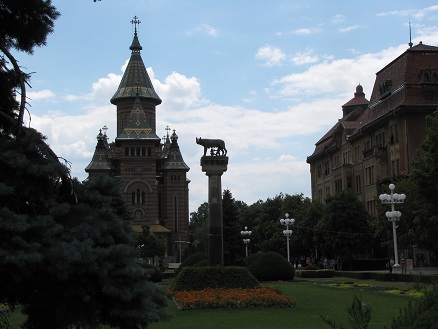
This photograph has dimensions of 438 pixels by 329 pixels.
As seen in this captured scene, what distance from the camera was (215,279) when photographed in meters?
29.0

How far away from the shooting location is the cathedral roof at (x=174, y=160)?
106188mm

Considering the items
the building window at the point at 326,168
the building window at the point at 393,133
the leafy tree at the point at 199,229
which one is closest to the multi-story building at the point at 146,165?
the leafy tree at the point at 199,229

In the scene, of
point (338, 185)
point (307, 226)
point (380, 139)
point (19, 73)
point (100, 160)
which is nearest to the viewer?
point (19, 73)

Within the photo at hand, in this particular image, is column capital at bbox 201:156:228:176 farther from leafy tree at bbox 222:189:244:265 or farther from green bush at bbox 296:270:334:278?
leafy tree at bbox 222:189:244:265

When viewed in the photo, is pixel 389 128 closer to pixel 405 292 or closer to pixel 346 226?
pixel 346 226

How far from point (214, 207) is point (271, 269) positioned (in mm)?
10027

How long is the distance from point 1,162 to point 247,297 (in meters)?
17.7

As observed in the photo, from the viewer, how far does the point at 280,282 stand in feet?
130

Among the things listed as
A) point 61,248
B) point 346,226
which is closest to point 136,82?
point 346,226

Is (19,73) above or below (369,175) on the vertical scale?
below

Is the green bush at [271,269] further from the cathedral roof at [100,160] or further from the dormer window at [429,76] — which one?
the cathedral roof at [100,160]

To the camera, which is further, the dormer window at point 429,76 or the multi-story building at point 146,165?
the multi-story building at point 146,165

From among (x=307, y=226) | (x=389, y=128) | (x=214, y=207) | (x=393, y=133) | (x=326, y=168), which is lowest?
(x=214, y=207)

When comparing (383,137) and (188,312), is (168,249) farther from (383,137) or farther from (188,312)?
(188,312)
